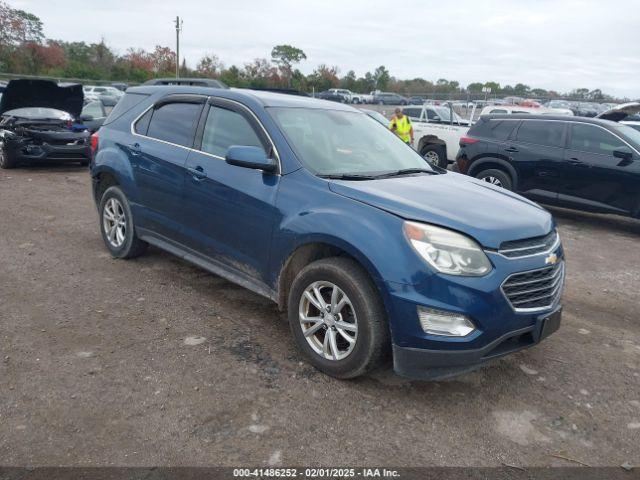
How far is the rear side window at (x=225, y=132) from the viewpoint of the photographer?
4003mm

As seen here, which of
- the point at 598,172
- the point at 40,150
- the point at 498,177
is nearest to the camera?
the point at 598,172

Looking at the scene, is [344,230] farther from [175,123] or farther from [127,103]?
[127,103]

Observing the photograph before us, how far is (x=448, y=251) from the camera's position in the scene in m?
2.95

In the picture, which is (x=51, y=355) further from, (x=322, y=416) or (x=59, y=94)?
(x=59, y=94)

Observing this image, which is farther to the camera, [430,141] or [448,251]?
[430,141]

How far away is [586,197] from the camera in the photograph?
8086 mm

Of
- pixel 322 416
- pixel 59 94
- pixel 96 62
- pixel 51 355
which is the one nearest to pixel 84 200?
pixel 59 94

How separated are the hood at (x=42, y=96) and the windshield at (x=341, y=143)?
28.9 ft

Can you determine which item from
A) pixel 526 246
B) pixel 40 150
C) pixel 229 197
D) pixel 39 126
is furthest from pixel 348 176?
pixel 39 126

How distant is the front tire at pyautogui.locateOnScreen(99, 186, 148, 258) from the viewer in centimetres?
516

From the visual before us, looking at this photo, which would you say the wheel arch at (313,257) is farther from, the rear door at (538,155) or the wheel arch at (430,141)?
the wheel arch at (430,141)

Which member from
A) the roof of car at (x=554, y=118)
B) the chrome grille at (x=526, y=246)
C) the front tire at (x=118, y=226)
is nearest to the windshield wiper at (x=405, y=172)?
the chrome grille at (x=526, y=246)

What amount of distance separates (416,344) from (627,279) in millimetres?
4134

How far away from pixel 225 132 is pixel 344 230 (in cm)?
159
